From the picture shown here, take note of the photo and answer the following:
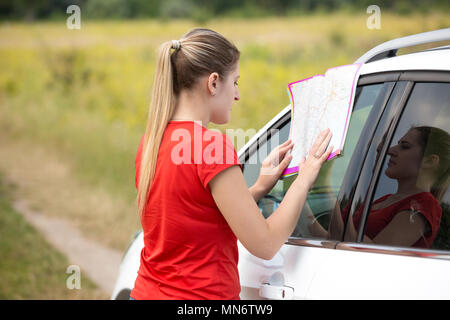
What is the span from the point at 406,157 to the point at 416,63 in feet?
1.03

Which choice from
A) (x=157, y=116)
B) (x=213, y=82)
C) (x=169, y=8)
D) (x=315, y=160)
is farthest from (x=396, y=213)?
(x=169, y=8)

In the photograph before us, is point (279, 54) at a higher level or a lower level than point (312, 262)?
higher

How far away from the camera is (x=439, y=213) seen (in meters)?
1.63

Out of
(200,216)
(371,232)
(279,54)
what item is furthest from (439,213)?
(279,54)

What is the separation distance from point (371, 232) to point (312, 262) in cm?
23

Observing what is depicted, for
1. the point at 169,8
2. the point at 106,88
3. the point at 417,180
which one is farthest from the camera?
the point at 169,8

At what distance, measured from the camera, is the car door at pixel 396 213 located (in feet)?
5.07

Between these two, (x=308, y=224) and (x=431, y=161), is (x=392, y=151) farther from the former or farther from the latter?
(x=308, y=224)

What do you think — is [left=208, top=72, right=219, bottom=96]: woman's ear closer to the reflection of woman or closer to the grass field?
the reflection of woman

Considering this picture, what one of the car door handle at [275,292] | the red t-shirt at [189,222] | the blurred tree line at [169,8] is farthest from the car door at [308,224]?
the blurred tree line at [169,8]

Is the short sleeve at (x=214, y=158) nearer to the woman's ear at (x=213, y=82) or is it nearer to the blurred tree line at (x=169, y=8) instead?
the woman's ear at (x=213, y=82)

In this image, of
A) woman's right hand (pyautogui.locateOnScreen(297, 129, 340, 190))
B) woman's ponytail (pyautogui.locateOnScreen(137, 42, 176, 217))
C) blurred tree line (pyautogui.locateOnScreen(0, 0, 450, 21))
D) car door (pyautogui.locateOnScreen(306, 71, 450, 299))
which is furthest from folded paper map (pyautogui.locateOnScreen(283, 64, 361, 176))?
blurred tree line (pyautogui.locateOnScreen(0, 0, 450, 21))

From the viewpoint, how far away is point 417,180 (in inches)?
66.1
